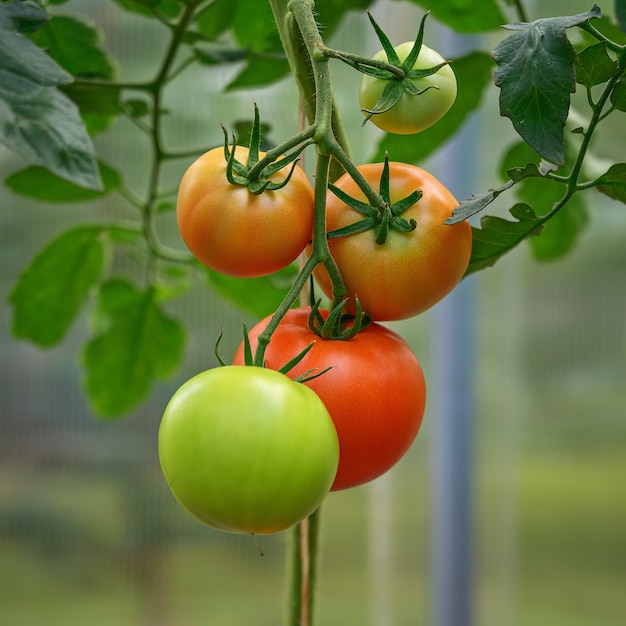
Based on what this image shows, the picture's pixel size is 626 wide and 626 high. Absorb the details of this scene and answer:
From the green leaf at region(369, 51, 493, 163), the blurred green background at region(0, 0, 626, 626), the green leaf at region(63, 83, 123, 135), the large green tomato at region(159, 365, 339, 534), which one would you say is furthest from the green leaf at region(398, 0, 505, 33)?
the blurred green background at region(0, 0, 626, 626)

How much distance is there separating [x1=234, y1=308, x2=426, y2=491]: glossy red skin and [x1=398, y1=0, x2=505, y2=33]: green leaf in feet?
0.77

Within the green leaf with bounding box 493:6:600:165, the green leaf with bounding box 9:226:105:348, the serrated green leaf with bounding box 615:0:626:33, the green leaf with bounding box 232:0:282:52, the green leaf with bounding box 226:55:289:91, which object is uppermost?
the green leaf with bounding box 232:0:282:52

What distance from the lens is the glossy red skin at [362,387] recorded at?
10.7 inches

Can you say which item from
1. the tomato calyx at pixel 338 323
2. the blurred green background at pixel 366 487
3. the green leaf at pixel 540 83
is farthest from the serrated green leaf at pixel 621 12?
the blurred green background at pixel 366 487

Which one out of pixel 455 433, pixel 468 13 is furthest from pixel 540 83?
pixel 455 433

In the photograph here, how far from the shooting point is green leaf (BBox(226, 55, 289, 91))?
469 mm

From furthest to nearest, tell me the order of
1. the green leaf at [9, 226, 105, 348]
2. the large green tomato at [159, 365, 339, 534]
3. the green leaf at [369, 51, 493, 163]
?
the green leaf at [9, 226, 105, 348], the green leaf at [369, 51, 493, 163], the large green tomato at [159, 365, 339, 534]

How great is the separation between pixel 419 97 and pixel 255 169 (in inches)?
2.3

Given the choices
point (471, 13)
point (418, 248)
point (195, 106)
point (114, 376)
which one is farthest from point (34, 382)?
point (418, 248)

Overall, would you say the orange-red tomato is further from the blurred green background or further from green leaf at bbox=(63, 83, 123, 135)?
the blurred green background

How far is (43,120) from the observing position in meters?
0.26

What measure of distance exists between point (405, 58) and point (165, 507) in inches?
38.5

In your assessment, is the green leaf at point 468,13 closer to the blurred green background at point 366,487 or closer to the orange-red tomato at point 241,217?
the orange-red tomato at point 241,217

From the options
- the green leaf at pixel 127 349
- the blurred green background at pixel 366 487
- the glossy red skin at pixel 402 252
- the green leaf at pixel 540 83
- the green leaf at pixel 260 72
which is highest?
the green leaf at pixel 260 72
